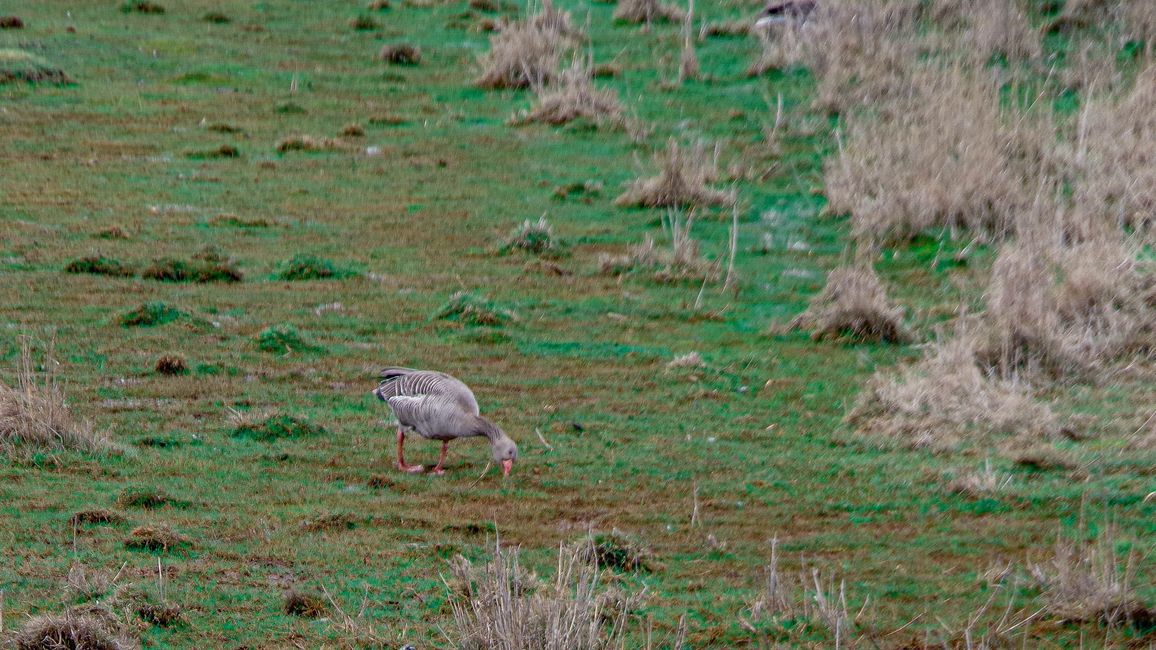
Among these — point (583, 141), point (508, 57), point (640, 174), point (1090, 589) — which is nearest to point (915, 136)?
point (640, 174)

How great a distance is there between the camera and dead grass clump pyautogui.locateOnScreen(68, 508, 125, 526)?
677 cm

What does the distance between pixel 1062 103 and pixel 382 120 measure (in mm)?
7134

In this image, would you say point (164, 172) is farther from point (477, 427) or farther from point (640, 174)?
point (477, 427)

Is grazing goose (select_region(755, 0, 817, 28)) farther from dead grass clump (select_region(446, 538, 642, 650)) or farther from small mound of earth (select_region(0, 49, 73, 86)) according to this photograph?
dead grass clump (select_region(446, 538, 642, 650))

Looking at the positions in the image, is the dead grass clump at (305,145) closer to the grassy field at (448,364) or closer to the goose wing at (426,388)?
the grassy field at (448,364)

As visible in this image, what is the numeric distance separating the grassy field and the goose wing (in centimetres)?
37

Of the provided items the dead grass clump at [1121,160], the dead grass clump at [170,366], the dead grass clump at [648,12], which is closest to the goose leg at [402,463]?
the dead grass clump at [170,366]

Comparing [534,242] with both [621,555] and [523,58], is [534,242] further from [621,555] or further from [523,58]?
[621,555]

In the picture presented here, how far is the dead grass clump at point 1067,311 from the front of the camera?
9125 millimetres

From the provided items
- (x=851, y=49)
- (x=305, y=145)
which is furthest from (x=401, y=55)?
(x=851, y=49)

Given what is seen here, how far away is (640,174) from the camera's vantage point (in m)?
14.9

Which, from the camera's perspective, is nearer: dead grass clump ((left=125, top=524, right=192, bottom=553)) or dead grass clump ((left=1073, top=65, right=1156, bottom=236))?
dead grass clump ((left=125, top=524, right=192, bottom=553))

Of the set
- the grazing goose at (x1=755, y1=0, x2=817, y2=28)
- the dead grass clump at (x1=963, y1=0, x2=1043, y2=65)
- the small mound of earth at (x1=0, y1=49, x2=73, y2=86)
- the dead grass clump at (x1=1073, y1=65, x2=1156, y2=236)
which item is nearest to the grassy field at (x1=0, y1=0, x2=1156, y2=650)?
the small mound of earth at (x1=0, y1=49, x2=73, y2=86)

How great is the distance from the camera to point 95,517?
6801 mm
